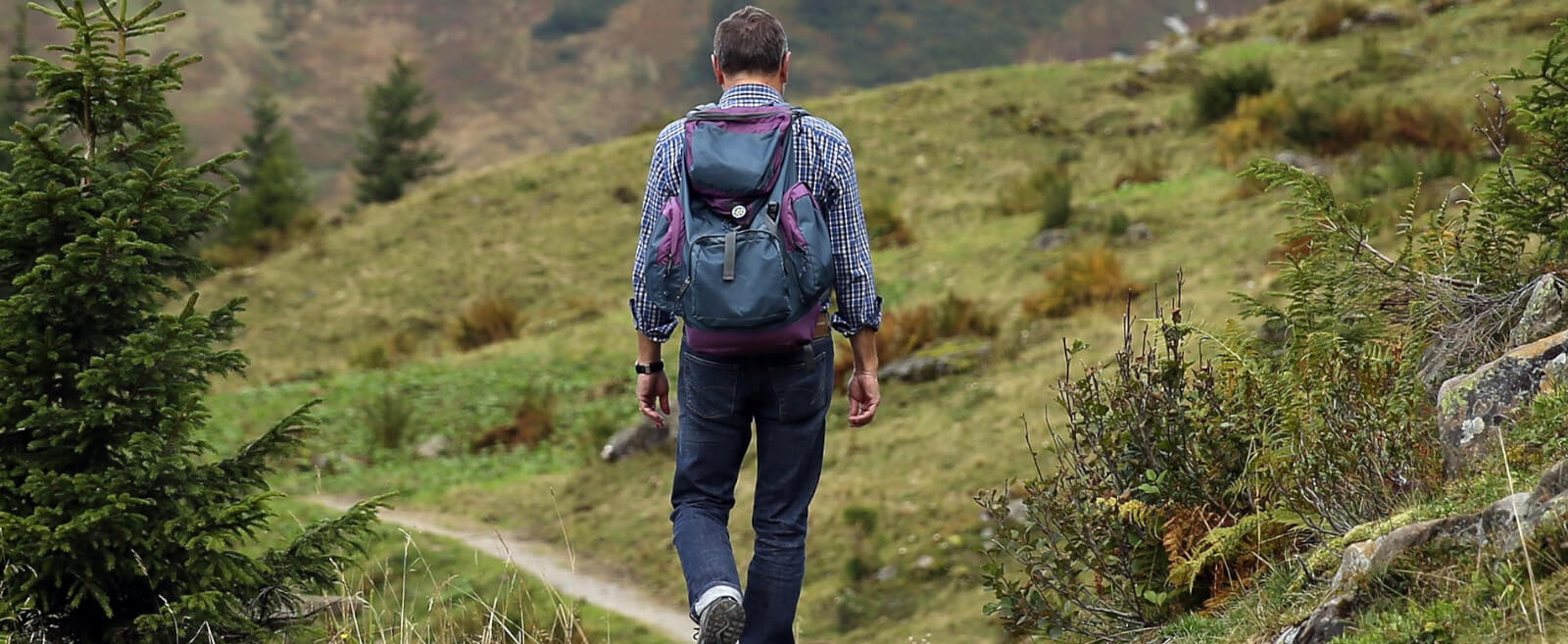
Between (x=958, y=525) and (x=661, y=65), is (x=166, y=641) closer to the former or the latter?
(x=958, y=525)

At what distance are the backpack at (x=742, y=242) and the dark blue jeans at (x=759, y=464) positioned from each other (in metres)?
0.12

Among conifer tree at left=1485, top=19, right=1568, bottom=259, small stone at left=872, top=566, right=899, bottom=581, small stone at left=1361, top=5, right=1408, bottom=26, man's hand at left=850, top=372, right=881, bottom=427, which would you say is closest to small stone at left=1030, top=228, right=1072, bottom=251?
small stone at left=872, top=566, right=899, bottom=581

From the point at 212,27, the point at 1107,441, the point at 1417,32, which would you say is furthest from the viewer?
the point at 212,27

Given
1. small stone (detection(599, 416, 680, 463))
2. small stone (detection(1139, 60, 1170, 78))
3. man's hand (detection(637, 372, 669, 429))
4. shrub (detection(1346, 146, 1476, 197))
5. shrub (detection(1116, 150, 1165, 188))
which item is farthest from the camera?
small stone (detection(1139, 60, 1170, 78))

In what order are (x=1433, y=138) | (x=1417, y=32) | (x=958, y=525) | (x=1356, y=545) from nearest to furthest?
(x=1356, y=545), (x=958, y=525), (x=1433, y=138), (x=1417, y=32)

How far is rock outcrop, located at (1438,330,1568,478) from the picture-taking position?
3.42 metres

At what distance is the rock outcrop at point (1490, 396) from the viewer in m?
3.42

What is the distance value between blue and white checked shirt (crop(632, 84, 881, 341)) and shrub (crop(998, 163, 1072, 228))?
1129cm

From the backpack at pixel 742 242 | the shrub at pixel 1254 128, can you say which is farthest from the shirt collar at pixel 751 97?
the shrub at pixel 1254 128

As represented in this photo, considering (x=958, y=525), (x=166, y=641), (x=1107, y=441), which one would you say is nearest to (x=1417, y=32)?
(x=958, y=525)

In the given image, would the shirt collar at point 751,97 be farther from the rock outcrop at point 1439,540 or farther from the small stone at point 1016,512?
the small stone at point 1016,512

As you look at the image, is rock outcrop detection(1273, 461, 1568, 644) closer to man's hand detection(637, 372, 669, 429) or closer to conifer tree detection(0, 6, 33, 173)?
man's hand detection(637, 372, 669, 429)

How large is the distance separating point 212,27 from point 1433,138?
190617mm

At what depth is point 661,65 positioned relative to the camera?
198750mm
